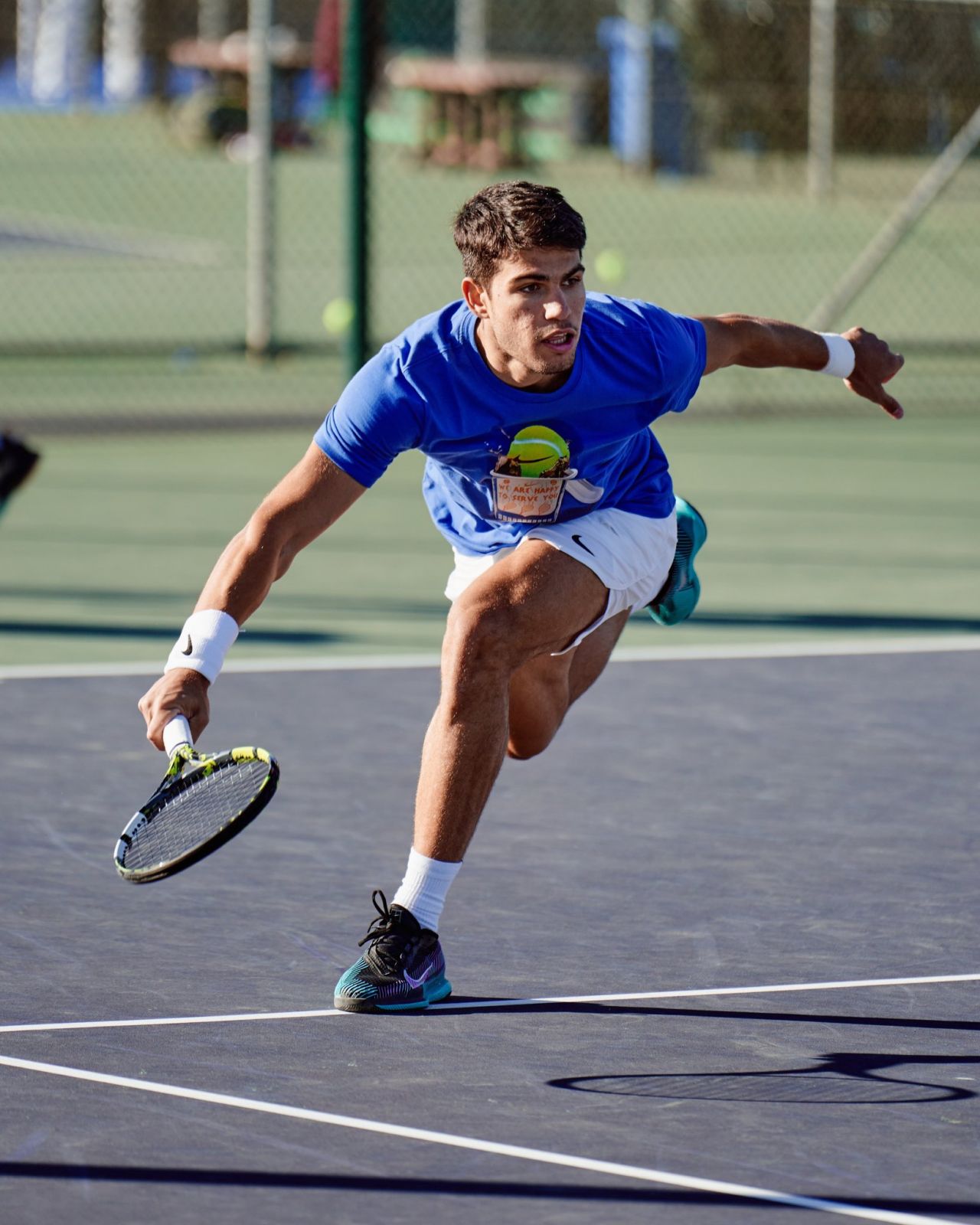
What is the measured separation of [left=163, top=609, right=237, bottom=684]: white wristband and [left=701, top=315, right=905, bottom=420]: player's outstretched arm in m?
1.24

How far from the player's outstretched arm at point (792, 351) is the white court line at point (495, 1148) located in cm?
187

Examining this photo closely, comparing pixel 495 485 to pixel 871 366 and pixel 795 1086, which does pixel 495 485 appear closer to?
pixel 871 366

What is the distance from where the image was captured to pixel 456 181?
2005 cm

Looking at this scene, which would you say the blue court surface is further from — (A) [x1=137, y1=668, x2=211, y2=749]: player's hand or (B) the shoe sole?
(A) [x1=137, y1=668, x2=211, y2=749]: player's hand

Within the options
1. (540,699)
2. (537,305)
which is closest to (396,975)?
(540,699)

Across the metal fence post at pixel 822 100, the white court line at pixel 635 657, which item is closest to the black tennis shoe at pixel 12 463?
the white court line at pixel 635 657

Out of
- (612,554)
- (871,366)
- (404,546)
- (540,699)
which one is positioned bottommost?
(404,546)

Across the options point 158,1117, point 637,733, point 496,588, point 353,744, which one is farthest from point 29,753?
point 158,1117

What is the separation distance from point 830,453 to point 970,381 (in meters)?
3.25

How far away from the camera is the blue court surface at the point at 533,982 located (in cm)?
349

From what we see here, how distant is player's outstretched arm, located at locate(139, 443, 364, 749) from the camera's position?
4.30m

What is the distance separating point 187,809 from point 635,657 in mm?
4012

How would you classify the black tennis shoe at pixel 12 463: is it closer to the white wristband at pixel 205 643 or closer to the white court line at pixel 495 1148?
the white wristband at pixel 205 643

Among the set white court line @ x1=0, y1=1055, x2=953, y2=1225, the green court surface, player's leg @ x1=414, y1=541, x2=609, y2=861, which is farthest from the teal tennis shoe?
the green court surface
